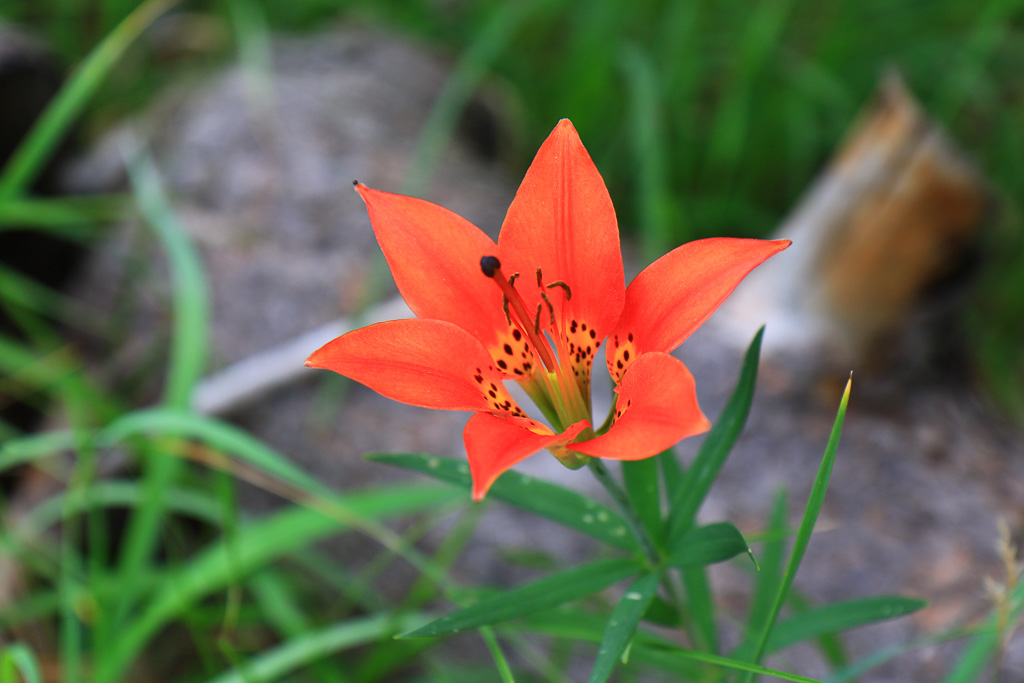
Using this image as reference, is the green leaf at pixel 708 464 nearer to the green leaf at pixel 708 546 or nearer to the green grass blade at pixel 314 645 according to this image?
the green leaf at pixel 708 546

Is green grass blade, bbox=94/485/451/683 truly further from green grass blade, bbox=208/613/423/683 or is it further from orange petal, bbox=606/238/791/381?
orange petal, bbox=606/238/791/381

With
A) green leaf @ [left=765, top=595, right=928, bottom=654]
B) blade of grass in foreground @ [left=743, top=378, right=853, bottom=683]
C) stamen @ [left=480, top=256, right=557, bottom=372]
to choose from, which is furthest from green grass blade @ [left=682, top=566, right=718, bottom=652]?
stamen @ [left=480, top=256, right=557, bottom=372]

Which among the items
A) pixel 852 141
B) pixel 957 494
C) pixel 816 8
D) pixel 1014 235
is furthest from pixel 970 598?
pixel 816 8

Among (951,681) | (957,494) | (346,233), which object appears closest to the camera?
(951,681)

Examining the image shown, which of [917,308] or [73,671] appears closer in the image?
[73,671]

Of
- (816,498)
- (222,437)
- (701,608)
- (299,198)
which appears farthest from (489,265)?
(299,198)

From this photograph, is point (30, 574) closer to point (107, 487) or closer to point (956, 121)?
point (107, 487)
